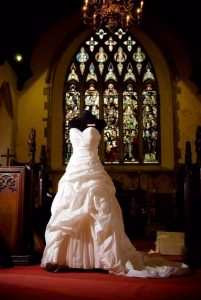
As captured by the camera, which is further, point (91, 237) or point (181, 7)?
point (181, 7)

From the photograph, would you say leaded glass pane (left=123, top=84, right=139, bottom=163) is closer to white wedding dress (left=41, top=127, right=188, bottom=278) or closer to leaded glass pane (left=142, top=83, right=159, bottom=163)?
leaded glass pane (left=142, top=83, right=159, bottom=163)

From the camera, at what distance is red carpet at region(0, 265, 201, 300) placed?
266cm

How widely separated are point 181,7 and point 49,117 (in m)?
4.85

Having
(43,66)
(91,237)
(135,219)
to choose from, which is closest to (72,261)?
(91,237)

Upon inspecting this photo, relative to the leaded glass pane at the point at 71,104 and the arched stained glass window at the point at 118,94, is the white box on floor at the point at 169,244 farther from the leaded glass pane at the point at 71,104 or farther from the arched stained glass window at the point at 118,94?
the leaded glass pane at the point at 71,104

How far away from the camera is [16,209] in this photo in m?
4.41

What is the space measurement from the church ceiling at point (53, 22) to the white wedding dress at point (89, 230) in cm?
639

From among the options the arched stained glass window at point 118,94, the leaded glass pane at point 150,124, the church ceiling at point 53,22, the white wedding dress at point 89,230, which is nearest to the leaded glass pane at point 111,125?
the arched stained glass window at point 118,94

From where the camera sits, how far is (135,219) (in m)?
8.58

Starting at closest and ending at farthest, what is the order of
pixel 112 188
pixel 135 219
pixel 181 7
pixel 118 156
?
pixel 112 188
pixel 135 219
pixel 181 7
pixel 118 156

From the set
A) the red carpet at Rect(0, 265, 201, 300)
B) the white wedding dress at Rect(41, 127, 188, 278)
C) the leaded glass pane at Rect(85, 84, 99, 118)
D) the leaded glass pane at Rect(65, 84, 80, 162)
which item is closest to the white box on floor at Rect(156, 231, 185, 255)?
the white wedding dress at Rect(41, 127, 188, 278)

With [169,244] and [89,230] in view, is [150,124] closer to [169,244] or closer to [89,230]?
[169,244]

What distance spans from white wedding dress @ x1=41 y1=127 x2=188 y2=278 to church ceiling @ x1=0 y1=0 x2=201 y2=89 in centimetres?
639

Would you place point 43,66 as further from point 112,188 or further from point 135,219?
point 112,188
